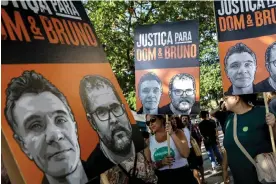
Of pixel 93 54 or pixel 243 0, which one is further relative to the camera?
pixel 243 0

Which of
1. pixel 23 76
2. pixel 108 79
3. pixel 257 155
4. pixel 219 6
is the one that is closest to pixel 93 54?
pixel 108 79

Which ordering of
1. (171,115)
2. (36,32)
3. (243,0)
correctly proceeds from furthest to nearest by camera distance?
(171,115) → (243,0) → (36,32)

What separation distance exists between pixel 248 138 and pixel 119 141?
1779 mm

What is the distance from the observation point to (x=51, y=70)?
1765mm

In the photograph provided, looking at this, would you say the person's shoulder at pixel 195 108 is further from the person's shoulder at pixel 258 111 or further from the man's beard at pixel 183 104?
the person's shoulder at pixel 258 111

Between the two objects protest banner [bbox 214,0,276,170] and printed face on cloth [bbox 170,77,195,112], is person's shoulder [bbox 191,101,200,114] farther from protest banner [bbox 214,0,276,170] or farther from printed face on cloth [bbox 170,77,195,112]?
protest banner [bbox 214,0,276,170]

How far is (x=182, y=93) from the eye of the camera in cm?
550

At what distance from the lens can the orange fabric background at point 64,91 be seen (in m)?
1.54

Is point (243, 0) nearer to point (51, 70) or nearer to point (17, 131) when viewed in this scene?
point (51, 70)

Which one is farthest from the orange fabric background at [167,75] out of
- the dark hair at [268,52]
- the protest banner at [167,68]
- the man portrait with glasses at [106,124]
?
the man portrait with glasses at [106,124]

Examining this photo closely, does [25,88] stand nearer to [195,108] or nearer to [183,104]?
[183,104]

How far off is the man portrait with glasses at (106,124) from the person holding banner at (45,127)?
117 mm

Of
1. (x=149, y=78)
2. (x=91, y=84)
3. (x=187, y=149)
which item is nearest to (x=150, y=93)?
(x=149, y=78)

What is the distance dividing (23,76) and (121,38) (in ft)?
40.3
